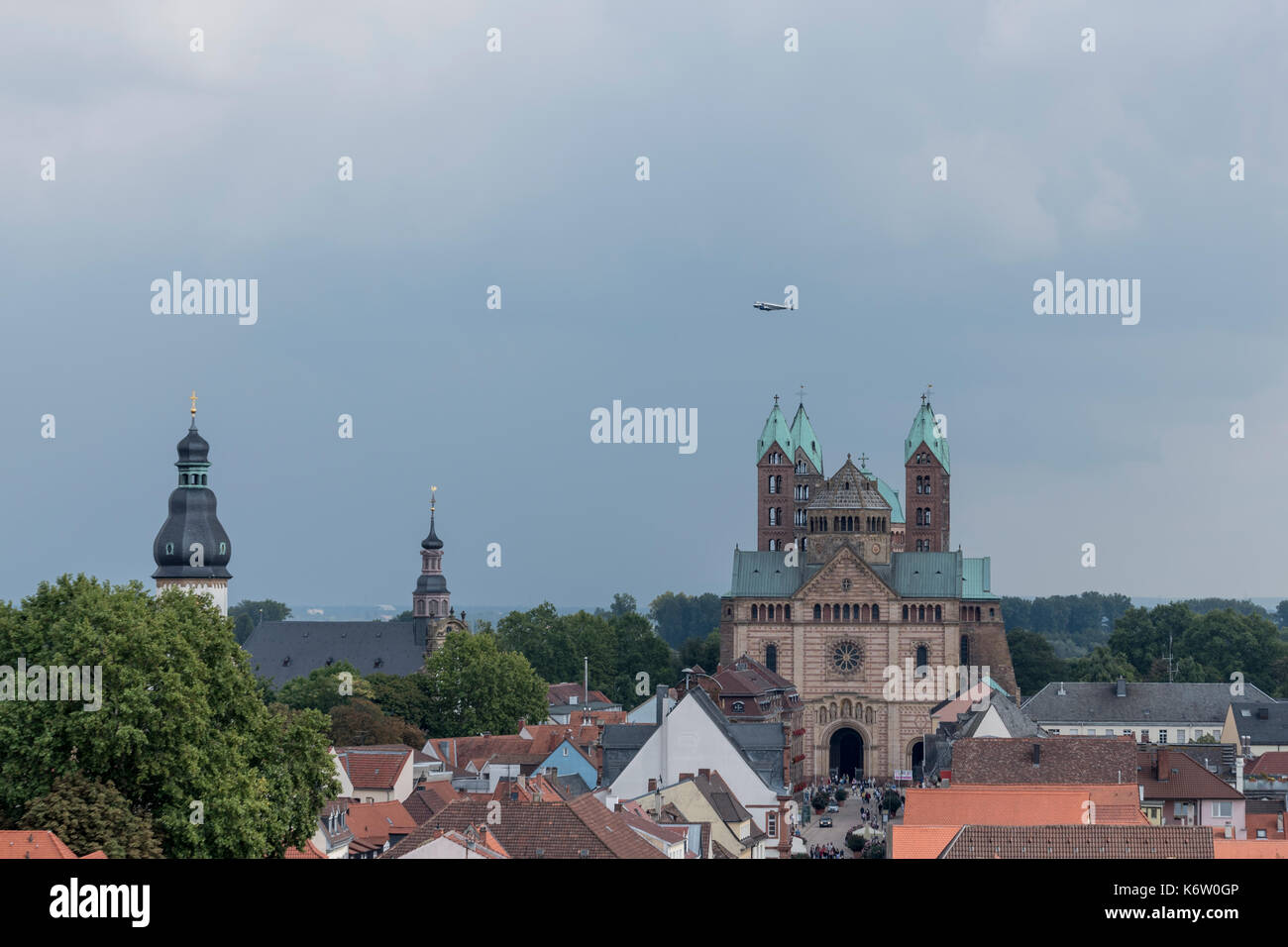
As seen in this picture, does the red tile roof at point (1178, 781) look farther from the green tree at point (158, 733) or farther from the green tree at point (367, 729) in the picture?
the green tree at point (367, 729)

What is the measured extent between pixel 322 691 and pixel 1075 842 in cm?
8203

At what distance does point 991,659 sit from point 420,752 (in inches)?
2480

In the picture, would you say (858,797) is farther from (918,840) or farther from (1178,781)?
(918,840)

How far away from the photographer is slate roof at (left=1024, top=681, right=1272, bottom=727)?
127 meters

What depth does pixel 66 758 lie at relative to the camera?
1735 inches

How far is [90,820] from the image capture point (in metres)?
41.5

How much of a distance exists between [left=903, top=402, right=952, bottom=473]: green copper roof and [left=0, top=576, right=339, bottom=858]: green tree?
366 feet

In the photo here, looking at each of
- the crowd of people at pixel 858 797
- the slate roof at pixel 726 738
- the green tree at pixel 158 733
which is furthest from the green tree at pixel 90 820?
the slate roof at pixel 726 738

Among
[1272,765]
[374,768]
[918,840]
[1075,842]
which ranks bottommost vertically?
[1272,765]

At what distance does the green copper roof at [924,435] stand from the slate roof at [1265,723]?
4137cm

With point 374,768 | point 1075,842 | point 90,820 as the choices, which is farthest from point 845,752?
point 1075,842

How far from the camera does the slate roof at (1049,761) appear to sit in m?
62.5

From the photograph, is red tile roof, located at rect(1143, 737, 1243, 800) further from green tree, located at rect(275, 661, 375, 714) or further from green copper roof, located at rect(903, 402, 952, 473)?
green copper roof, located at rect(903, 402, 952, 473)
